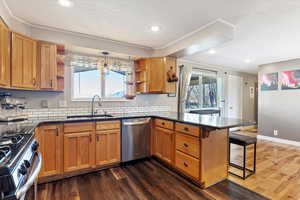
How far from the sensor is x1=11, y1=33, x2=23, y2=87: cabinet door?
6.93ft

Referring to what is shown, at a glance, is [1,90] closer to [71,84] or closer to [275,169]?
[71,84]

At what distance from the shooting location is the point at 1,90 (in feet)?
7.77

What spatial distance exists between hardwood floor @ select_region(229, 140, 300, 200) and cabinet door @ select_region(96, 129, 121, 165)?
2.01 meters

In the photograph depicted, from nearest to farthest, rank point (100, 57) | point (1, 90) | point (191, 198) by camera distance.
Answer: point (191, 198) → point (1, 90) → point (100, 57)

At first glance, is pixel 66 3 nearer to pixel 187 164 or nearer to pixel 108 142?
pixel 108 142

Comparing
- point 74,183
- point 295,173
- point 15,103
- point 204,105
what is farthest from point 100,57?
point 295,173

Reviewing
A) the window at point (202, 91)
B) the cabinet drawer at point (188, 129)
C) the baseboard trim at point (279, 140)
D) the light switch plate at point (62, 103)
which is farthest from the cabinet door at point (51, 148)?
the baseboard trim at point (279, 140)

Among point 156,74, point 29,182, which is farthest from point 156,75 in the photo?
point 29,182

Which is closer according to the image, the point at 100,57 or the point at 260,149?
the point at 100,57

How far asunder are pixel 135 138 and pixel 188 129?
→ 3.75ft

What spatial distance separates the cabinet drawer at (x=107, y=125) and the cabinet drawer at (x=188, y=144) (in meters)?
1.12

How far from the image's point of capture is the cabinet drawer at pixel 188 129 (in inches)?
86.4

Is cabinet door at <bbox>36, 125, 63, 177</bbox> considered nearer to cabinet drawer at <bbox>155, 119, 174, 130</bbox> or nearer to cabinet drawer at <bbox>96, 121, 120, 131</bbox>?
cabinet drawer at <bbox>96, 121, 120, 131</bbox>

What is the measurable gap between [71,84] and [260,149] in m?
4.79
